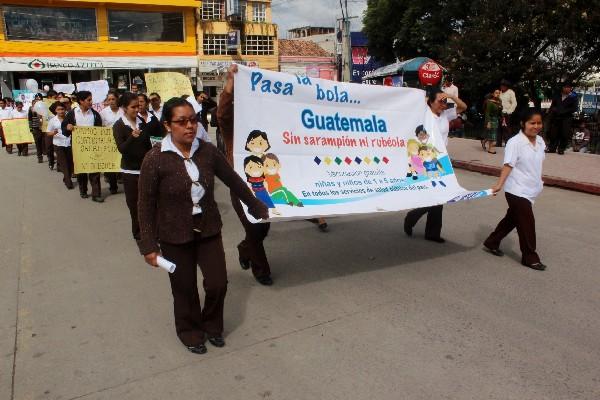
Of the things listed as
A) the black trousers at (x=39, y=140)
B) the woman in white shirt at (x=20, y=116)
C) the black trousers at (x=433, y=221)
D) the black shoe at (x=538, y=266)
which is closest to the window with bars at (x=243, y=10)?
the woman in white shirt at (x=20, y=116)

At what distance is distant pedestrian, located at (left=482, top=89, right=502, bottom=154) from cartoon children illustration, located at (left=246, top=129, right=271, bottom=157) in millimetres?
10308

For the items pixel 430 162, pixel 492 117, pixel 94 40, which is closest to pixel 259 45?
pixel 94 40

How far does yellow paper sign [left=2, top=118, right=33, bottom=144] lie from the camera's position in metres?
16.6

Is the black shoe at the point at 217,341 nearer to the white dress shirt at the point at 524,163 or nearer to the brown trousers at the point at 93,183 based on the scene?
the white dress shirt at the point at 524,163

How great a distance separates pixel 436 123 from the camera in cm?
563

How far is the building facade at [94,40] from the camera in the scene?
35.9 metres

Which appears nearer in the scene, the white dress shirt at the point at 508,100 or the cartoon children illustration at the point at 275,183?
the cartoon children illustration at the point at 275,183

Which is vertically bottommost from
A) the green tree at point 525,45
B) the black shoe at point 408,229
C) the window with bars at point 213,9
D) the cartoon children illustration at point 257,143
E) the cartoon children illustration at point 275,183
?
the black shoe at point 408,229

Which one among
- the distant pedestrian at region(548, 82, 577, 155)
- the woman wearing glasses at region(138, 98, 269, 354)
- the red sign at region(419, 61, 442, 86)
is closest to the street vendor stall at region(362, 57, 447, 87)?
the red sign at region(419, 61, 442, 86)

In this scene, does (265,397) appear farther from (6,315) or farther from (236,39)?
(236,39)

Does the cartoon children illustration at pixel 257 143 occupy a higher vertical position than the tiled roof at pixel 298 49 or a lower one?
lower

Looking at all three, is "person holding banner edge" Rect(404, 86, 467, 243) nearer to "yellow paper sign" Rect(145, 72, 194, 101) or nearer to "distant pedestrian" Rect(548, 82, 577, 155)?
"yellow paper sign" Rect(145, 72, 194, 101)

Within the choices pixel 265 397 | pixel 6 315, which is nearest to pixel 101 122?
pixel 6 315

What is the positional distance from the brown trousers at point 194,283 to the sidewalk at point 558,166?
7749mm
